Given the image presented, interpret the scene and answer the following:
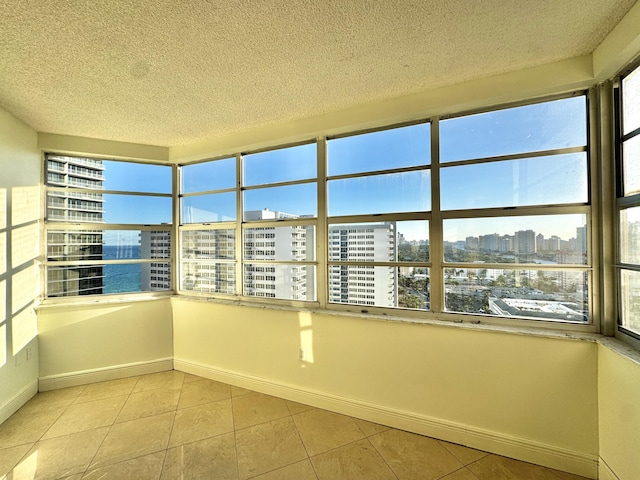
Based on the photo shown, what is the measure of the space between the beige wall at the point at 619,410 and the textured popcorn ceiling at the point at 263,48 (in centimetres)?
183

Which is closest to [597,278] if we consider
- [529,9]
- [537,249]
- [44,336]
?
[537,249]

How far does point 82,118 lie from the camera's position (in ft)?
8.34

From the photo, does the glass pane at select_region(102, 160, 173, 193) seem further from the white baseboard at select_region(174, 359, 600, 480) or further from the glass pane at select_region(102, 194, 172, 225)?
the white baseboard at select_region(174, 359, 600, 480)

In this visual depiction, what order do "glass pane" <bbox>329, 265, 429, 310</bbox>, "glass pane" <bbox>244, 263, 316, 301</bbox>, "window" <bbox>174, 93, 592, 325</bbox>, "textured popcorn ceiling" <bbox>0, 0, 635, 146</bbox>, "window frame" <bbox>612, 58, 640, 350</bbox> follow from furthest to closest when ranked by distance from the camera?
"glass pane" <bbox>244, 263, 316, 301</bbox> → "glass pane" <bbox>329, 265, 429, 310</bbox> → "window" <bbox>174, 93, 592, 325</bbox> → "window frame" <bbox>612, 58, 640, 350</bbox> → "textured popcorn ceiling" <bbox>0, 0, 635, 146</bbox>

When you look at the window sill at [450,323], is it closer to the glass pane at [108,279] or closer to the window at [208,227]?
the window at [208,227]

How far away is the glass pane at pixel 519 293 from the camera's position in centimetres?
185

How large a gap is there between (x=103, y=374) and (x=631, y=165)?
15.7 feet

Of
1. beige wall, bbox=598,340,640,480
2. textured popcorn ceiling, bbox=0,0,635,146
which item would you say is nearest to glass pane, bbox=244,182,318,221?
textured popcorn ceiling, bbox=0,0,635,146

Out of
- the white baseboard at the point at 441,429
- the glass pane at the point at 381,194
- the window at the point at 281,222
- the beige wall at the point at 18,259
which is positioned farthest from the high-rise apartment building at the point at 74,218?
the glass pane at the point at 381,194

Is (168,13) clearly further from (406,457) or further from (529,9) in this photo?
(406,457)

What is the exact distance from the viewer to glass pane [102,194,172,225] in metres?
3.21

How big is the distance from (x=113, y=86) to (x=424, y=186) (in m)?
2.47

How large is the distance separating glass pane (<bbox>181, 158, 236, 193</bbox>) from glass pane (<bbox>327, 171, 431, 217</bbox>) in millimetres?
1244

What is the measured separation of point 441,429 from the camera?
204cm
